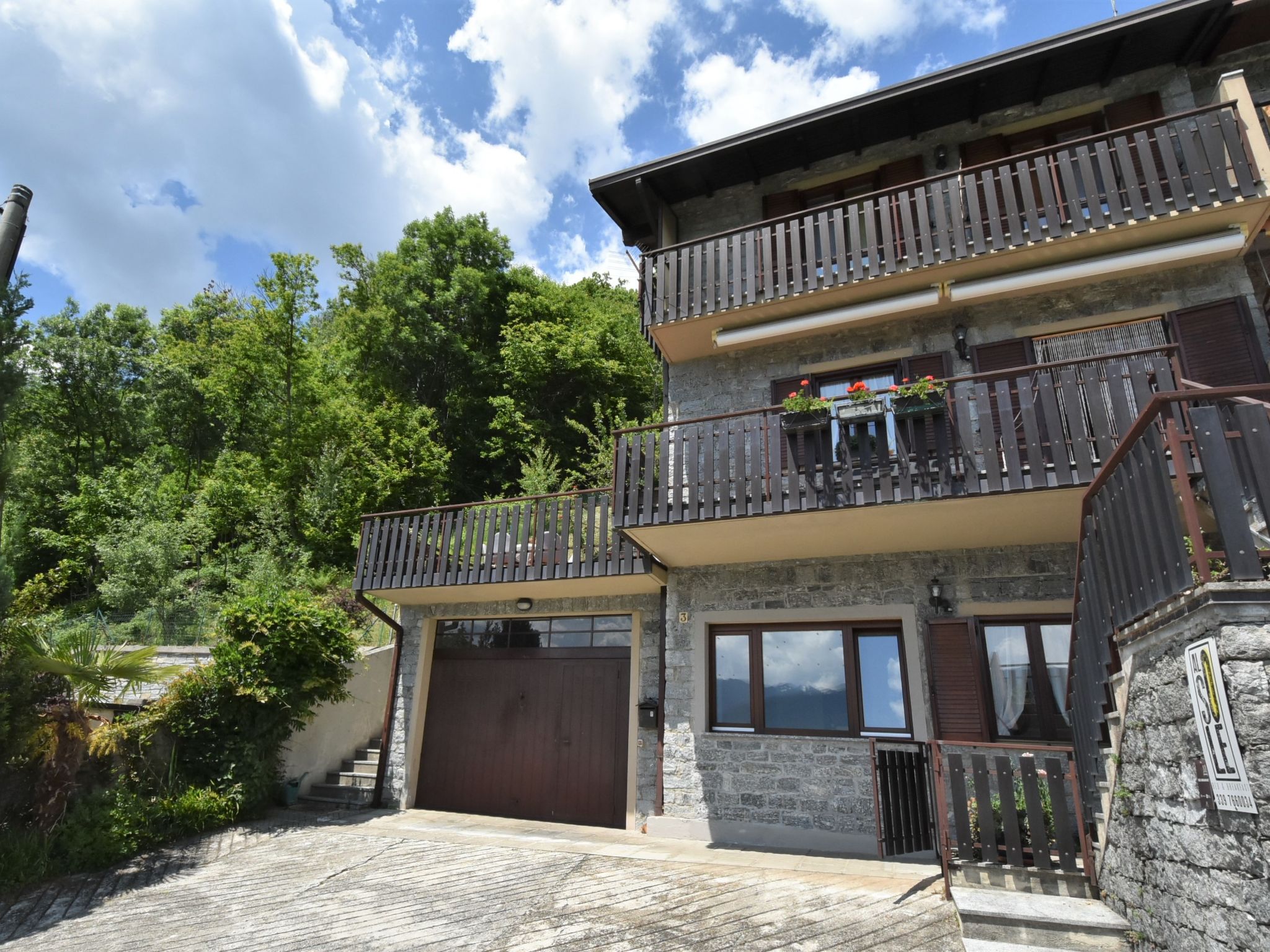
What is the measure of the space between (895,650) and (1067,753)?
1875 mm

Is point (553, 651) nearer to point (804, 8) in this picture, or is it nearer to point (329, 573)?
point (329, 573)

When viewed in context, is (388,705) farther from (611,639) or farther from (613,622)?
(613,622)

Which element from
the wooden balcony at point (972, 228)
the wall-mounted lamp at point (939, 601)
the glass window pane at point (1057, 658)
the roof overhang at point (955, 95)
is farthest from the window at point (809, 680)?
the roof overhang at point (955, 95)

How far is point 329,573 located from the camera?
16.0 metres

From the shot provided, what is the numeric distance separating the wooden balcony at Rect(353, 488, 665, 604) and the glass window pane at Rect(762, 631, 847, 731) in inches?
69.3

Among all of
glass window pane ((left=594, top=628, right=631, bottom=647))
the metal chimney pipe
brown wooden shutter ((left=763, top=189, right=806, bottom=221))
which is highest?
brown wooden shutter ((left=763, top=189, right=806, bottom=221))

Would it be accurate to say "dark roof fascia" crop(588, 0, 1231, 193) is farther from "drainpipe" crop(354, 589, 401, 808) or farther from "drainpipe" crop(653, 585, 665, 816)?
"drainpipe" crop(354, 589, 401, 808)

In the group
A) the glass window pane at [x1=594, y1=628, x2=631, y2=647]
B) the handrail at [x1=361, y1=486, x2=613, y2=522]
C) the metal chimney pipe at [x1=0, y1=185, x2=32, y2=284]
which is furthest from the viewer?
the glass window pane at [x1=594, y1=628, x2=631, y2=647]

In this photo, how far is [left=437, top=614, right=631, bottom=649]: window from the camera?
965 cm

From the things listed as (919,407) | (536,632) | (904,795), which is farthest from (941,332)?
(536,632)

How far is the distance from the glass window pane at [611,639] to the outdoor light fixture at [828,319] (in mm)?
4250

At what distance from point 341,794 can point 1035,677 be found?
941 centimetres

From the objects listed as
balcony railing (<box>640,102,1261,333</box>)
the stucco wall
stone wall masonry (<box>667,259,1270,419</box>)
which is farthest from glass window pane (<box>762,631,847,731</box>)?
the stucco wall

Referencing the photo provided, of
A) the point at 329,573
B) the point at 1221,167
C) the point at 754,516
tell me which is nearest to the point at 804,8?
the point at 1221,167
